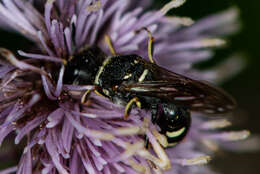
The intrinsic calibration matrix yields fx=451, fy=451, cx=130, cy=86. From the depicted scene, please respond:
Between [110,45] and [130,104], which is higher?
[110,45]

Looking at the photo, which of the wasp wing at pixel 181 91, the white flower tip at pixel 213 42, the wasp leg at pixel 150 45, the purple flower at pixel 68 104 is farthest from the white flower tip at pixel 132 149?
the white flower tip at pixel 213 42

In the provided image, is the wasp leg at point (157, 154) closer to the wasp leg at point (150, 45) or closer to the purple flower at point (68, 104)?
the purple flower at point (68, 104)

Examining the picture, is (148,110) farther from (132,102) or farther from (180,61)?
(180,61)

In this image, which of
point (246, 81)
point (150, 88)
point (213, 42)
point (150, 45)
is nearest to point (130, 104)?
point (150, 88)

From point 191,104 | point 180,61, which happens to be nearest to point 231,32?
point 180,61

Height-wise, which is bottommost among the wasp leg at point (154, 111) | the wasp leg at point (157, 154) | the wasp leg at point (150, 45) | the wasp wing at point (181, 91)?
the wasp leg at point (157, 154)

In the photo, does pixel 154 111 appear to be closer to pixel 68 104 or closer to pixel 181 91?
pixel 181 91

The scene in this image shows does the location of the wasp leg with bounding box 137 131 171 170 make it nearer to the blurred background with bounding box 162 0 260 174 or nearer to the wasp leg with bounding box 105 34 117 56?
the wasp leg with bounding box 105 34 117 56
